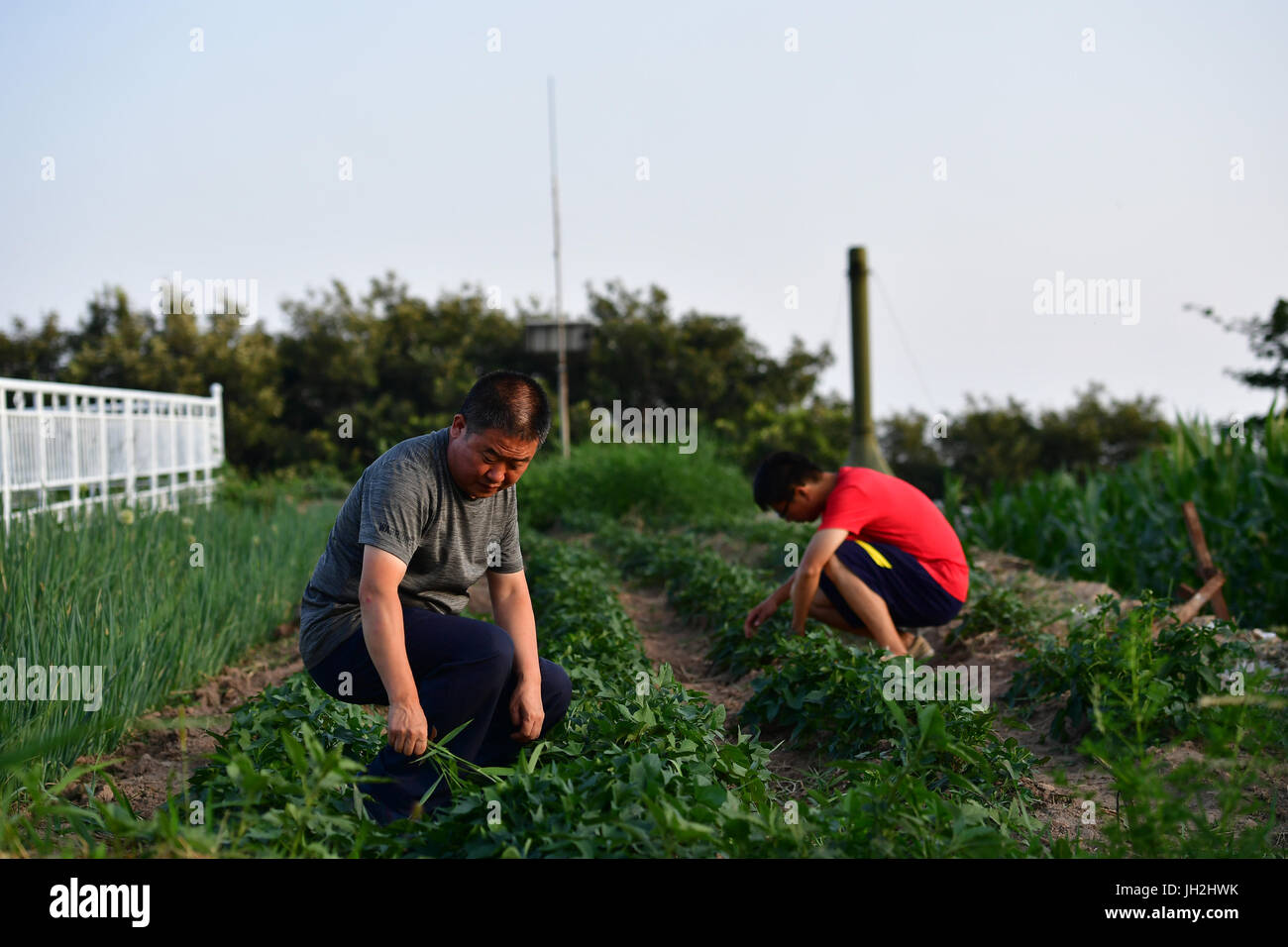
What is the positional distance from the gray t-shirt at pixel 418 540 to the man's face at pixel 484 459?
0.20 feet

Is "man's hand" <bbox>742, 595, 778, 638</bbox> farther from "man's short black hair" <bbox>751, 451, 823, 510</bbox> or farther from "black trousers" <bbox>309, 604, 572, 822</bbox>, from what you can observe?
"black trousers" <bbox>309, 604, 572, 822</bbox>

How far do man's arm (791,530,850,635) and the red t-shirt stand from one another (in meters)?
0.15

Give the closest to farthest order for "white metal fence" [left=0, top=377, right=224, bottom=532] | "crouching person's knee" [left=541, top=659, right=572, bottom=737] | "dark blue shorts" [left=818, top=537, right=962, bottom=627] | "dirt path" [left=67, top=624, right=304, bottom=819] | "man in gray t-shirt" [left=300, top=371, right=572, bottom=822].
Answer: "man in gray t-shirt" [left=300, top=371, right=572, bottom=822]
"crouching person's knee" [left=541, top=659, right=572, bottom=737]
"dirt path" [left=67, top=624, right=304, bottom=819]
"dark blue shorts" [left=818, top=537, right=962, bottom=627]
"white metal fence" [left=0, top=377, right=224, bottom=532]

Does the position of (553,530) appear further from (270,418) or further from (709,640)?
(270,418)

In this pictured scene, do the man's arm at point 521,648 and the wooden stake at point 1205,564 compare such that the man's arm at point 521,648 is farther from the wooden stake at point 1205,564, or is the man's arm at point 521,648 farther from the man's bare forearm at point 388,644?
the wooden stake at point 1205,564

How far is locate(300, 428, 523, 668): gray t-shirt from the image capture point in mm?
2732

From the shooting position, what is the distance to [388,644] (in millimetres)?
2504

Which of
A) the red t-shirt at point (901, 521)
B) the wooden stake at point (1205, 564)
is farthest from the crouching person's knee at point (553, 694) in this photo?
the wooden stake at point (1205, 564)

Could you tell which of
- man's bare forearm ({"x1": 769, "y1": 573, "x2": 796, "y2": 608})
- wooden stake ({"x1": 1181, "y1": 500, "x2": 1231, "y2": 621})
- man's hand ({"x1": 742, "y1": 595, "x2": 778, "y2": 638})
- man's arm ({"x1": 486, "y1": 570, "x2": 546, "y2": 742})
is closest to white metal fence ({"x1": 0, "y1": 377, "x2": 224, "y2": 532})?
man's arm ({"x1": 486, "y1": 570, "x2": 546, "y2": 742})

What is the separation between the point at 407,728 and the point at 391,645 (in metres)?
0.21

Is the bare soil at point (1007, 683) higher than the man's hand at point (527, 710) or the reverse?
the reverse

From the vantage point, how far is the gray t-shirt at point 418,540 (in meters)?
2.73

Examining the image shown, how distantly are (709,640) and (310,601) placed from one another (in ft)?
11.6

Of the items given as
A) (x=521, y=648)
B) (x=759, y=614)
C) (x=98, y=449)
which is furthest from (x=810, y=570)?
(x=98, y=449)
